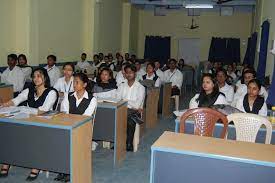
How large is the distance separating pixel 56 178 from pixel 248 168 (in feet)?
7.52

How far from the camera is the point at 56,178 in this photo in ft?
12.6

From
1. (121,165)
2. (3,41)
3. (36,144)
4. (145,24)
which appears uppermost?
(145,24)

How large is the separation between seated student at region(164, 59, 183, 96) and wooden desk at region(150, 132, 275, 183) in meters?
5.44

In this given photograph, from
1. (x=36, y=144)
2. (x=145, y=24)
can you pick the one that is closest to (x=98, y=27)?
(x=145, y=24)

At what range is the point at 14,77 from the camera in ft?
21.7

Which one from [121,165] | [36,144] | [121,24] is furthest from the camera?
[121,24]

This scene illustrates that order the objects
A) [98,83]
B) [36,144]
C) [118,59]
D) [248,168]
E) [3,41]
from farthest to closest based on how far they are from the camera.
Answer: [118,59] → [3,41] → [98,83] → [36,144] → [248,168]

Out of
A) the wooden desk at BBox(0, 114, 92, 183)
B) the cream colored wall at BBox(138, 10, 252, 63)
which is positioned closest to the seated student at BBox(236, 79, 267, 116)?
the wooden desk at BBox(0, 114, 92, 183)

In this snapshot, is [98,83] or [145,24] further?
[145,24]

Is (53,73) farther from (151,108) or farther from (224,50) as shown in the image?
(224,50)

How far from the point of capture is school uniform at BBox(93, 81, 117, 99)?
5.07 m

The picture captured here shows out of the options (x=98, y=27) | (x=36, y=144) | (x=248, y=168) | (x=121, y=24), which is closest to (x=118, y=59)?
(x=98, y=27)

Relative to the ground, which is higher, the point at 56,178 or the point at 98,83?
the point at 98,83

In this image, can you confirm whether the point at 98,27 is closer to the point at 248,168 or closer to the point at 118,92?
the point at 118,92
